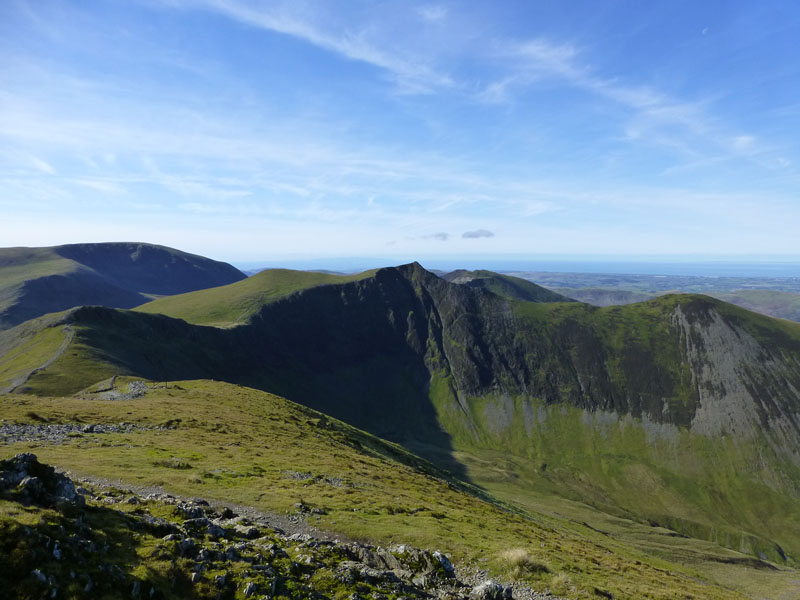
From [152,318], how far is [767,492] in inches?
10271

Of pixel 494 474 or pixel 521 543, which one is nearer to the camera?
pixel 521 543

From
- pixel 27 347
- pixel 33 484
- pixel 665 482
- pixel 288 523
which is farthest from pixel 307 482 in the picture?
pixel 665 482

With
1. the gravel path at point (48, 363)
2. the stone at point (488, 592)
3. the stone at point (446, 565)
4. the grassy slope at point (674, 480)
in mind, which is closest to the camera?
the stone at point (488, 592)

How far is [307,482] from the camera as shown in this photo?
37.2 metres

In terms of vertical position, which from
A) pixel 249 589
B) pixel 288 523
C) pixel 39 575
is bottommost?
pixel 288 523

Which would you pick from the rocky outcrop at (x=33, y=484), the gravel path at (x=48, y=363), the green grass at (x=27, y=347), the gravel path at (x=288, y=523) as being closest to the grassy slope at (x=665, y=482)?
the gravel path at (x=48, y=363)

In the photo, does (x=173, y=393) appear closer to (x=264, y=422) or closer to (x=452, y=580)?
(x=264, y=422)

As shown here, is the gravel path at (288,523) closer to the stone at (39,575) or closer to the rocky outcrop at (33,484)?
the rocky outcrop at (33,484)

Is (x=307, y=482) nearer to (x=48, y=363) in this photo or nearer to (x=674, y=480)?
(x=48, y=363)

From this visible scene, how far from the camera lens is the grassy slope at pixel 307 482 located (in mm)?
26064

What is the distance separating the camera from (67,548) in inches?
519

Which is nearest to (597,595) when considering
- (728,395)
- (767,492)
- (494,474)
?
(494,474)

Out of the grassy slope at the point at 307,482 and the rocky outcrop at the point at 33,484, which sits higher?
the rocky outcrop at the point at 33,484

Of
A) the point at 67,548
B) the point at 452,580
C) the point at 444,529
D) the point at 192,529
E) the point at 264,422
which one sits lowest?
the point at 264,422
